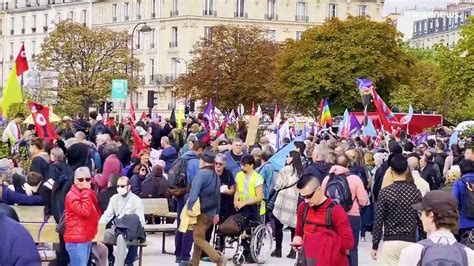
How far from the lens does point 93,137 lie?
2947 centimetres

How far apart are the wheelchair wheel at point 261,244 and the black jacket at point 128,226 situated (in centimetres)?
219

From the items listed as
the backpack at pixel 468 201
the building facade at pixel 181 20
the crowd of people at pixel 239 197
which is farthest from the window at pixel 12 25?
the backpack at pixel 468 201

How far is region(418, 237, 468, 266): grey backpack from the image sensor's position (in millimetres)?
7539

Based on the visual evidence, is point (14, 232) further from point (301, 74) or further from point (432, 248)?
point (301, 74)

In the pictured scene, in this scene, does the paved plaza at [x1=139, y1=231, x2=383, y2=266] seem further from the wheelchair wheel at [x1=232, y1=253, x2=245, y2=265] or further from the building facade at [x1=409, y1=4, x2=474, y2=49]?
the building facade at [x1=409, y1=4, x2=474, y2=49]

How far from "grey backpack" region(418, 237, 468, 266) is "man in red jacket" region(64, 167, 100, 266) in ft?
21.1

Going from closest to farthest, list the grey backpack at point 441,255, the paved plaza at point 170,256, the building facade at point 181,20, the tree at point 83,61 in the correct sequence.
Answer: the grey backpack at point 441,255
the paved plaza at point 170,256
the tree at point 83,61
the building facade at point 181,20

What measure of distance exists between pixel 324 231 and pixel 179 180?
6541mm

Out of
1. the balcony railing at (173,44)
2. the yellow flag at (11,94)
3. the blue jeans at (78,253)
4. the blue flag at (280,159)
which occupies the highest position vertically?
the balcony railing at (173,44)

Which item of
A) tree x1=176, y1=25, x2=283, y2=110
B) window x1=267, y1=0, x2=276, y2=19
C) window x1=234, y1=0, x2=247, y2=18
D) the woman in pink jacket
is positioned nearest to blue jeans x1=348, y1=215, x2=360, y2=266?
the woman in pink jacket

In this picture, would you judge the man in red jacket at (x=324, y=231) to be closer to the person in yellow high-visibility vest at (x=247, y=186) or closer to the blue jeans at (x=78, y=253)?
the blue jeans at (x=78, y=253)

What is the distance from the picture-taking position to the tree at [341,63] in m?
76.1

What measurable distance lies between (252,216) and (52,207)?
3706mm

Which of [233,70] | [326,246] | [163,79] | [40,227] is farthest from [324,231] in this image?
[163,79]
